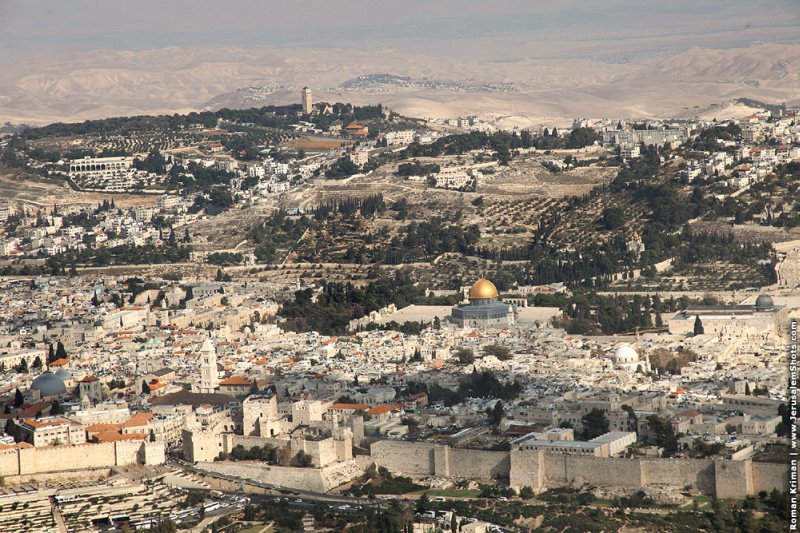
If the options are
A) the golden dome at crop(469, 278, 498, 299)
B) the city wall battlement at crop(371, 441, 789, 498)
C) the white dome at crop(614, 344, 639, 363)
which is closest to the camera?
the city wall battlement at crop(371, 441, 789, 498)

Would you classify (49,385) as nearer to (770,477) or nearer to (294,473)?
(294,473)

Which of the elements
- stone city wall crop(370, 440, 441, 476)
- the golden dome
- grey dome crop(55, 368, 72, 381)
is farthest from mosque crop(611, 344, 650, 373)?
grey dome crop(55, 368, 72, 381)

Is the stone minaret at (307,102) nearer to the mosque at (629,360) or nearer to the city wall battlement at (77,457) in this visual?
the mosque at (629,360)

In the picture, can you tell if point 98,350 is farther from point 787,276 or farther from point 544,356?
point 787,276

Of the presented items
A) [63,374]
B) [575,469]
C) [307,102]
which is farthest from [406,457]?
[307,102]

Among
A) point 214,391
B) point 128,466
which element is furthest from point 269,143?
point 128,466

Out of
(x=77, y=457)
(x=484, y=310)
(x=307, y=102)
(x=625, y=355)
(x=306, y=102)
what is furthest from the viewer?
(x=307, y=102)

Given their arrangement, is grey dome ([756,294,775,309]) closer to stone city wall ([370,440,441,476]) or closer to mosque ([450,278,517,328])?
mosque ([450,278,517,328])

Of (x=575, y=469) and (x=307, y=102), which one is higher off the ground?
(x=307, y=102)
